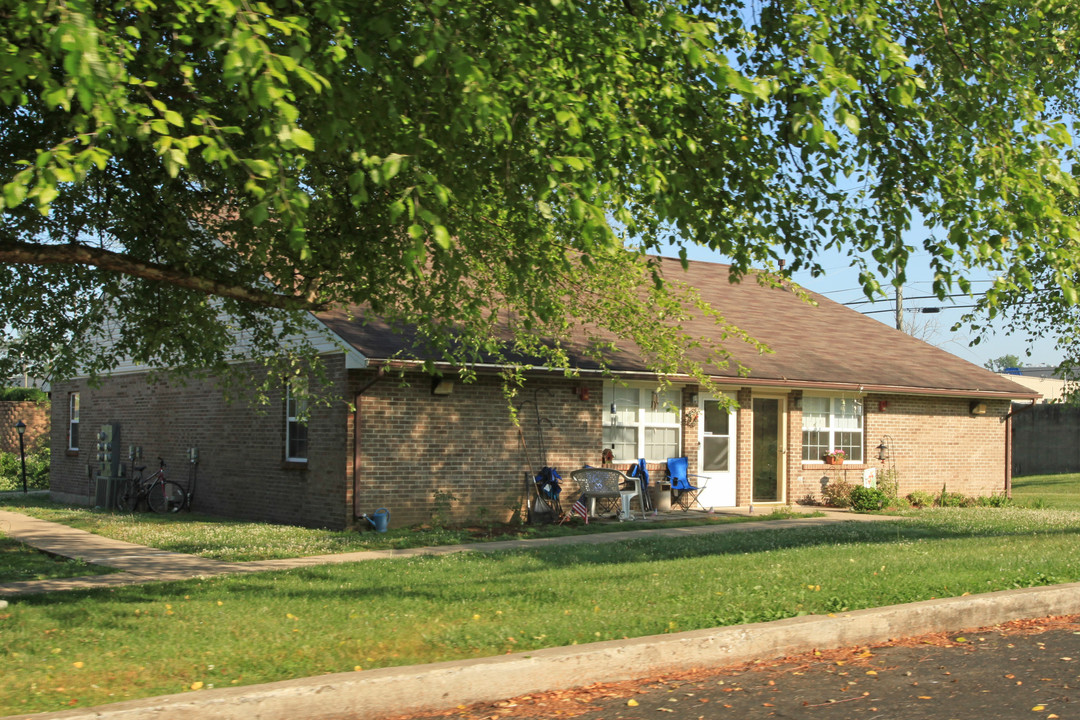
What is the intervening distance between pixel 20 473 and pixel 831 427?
21.0 metres

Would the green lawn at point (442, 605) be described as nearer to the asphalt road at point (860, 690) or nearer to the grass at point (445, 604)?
the grass at point (445, 604)

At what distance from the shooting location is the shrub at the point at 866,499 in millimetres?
19266

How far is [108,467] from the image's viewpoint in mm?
20562

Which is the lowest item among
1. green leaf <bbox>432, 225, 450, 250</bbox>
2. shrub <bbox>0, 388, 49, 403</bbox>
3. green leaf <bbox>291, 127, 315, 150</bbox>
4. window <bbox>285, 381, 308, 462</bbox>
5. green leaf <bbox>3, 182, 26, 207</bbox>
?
window <bbox>285, 381, 308, 462</bbox>

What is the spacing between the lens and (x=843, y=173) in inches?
359

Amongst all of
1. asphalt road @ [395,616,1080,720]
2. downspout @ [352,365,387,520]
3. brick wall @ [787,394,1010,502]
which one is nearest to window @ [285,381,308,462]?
downspout @ [352,365,387,520]

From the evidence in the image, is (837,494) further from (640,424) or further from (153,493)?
(153,493)

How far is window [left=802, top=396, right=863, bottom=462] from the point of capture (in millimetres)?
20281

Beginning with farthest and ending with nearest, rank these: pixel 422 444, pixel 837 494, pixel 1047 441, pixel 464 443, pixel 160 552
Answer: pixel 1047 441 < pixel 837 494 < pixel 464 443 < pixel 422 444 < pixel 160 552

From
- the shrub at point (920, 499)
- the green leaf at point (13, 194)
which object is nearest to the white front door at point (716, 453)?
the shrub at point (920, 499)

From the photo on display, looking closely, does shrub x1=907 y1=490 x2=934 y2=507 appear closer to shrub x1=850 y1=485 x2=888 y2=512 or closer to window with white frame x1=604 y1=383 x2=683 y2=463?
shrub x1=850 y1=485 x2=888 y2=512

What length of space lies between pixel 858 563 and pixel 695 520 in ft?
19.9

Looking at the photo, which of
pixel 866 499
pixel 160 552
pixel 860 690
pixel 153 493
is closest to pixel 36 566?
pixel 160 552

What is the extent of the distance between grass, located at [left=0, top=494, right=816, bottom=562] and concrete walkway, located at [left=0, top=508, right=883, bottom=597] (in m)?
0.29
